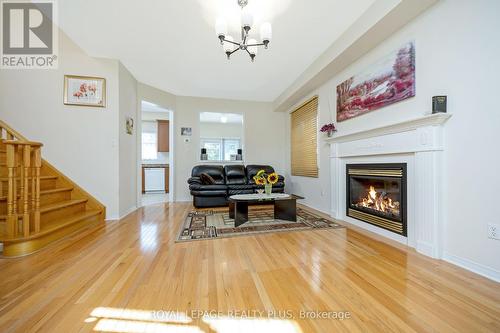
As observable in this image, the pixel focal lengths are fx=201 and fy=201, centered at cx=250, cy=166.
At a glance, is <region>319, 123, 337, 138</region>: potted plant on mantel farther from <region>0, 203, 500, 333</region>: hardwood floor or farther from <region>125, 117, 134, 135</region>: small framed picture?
<region>125, 117, 134, 135</region>: small framed picture

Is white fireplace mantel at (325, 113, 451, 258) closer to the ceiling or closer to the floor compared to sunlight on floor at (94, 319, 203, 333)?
closer to the ceiling

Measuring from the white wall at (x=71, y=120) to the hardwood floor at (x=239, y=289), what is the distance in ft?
4.58

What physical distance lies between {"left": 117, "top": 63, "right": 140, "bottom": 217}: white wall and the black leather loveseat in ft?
3.81

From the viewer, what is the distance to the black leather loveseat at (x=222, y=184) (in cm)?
436

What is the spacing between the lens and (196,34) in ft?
8.95

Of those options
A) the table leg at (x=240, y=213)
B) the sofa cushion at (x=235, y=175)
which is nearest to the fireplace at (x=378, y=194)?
the table leg at (x=240, y=213)

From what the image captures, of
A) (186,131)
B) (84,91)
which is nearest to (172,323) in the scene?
(84,91)

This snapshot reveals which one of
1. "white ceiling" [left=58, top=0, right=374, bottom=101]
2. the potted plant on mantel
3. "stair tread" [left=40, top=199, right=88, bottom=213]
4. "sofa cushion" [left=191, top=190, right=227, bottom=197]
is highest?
"white ceiling" [left=58, top=0, right=374, bottom=101]

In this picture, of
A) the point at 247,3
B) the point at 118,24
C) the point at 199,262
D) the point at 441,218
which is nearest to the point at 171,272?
the point at 199,262

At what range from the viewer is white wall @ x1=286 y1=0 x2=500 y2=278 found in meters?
1.56

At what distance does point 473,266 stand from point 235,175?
4154 millimetres

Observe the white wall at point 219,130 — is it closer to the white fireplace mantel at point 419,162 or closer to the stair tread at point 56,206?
the stair tread at point 56,206

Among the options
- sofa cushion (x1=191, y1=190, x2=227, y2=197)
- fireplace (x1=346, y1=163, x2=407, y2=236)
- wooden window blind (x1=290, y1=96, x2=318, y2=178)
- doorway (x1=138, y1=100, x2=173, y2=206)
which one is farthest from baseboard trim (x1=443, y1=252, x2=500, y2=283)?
doorway (x1=138, y1=100, x2=173, y2=206)

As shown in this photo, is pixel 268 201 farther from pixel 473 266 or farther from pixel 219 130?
pixel 219 130
